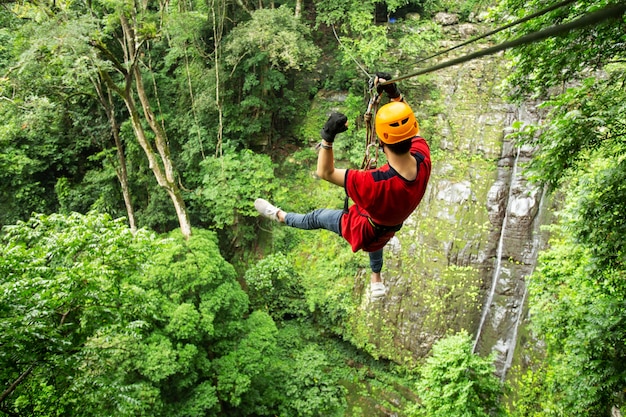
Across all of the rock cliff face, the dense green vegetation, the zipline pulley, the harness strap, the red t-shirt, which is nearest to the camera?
the red t-shirt

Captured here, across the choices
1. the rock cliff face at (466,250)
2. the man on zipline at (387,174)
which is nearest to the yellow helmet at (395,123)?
the man on zipline at (387,174)

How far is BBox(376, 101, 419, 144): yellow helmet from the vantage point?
7.73 ft

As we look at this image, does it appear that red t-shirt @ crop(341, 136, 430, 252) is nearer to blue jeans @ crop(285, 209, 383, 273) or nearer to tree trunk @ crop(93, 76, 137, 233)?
blue jeans @ crop(285, 209, 383, 273)

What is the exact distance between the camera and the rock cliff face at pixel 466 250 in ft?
31.0

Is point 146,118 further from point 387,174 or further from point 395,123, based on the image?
Result: point 395,123

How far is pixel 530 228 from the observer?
943 cm

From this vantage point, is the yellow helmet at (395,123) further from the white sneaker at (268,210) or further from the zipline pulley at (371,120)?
the white sneaker at (268,210)

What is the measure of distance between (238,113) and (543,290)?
8518 mm

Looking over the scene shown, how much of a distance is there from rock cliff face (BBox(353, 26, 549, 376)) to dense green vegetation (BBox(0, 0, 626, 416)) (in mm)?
878

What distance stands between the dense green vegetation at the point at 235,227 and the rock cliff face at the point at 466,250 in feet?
2.88

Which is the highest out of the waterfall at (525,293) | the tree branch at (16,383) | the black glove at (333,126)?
the black glove at (333,126)

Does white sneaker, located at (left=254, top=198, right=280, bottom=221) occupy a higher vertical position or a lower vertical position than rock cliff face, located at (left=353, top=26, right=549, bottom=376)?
higher

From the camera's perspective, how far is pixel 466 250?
9.82 m

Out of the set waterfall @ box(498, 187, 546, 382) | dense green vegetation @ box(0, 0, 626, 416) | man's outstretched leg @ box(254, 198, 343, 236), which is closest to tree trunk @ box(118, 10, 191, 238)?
dense green vegetation @ box(0, 0, 626, 416)
